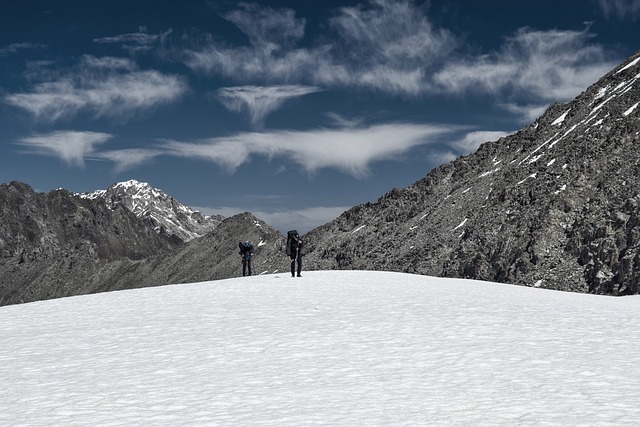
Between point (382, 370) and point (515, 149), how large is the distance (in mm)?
95497

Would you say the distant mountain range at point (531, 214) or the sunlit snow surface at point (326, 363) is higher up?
the distant mountain range at point (531, 214)

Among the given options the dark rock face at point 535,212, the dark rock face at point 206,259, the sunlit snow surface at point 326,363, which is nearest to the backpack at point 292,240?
the sunlit snow surface at point 326,363

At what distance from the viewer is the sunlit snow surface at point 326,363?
8.50m

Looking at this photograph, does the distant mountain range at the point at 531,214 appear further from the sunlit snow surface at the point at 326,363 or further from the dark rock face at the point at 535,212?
the sunlit snow surface at the point at 326,363

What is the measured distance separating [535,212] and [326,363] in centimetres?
6968

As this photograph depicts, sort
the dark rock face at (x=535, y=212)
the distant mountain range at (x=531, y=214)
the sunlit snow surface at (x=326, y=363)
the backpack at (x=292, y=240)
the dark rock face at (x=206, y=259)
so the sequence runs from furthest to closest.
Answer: the dark rock face at (x=206, y=259) < the distant mountain range at (x=531, y=214) < the dark rock face at (x=535, y=212) < the backpack at (x=292, y=240) < the sunlit snow surface at (x=326, y=363)

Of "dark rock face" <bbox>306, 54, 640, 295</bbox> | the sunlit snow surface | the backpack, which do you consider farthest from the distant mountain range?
the sunlit snow surface

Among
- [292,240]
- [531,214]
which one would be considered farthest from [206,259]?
[292,240]

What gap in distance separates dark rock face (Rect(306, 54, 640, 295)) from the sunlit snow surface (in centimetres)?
4502

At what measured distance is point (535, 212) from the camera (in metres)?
75.9

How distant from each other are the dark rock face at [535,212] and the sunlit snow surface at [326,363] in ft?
148

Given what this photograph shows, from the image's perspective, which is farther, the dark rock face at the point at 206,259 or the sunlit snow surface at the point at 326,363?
the dark rock face at the point at 206,259

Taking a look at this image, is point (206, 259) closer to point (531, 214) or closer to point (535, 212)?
point (531, 214)

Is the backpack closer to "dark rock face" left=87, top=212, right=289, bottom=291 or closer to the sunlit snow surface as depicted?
the sunlit snow surface
